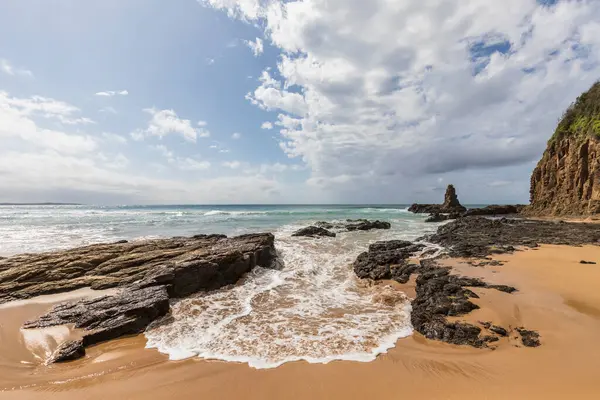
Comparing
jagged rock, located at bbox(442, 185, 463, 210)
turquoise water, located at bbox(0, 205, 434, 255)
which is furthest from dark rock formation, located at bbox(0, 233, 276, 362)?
jagged rock, located at bbox(442, 185, 463, 210)

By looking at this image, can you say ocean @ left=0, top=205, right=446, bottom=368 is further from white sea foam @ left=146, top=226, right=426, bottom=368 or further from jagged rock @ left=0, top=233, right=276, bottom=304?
jagged rock @ left=0, top=233, right=276, bottom=304

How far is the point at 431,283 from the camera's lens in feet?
29.8

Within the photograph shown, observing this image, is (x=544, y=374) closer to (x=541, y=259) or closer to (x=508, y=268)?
(x=508, y=268)

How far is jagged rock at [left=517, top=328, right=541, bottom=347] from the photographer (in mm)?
5461

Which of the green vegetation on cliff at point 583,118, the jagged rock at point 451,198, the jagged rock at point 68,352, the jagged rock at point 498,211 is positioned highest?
the green vegetation on cliff at point 583,118

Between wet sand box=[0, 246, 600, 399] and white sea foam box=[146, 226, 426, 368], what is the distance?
1.20ft

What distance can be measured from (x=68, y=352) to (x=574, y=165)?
45.5 metres

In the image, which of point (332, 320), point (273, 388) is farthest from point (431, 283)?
point (273, 388)

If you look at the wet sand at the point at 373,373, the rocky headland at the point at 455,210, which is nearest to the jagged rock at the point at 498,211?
the rocky headland at the point at 455,210

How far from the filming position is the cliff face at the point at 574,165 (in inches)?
1118

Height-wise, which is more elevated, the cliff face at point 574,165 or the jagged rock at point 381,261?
the cliff face at point 574,165

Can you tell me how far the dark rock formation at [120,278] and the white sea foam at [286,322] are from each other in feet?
2.15

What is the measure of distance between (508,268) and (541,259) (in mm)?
2809

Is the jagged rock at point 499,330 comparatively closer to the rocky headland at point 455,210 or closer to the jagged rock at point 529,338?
the jagged rock at point 529,338
